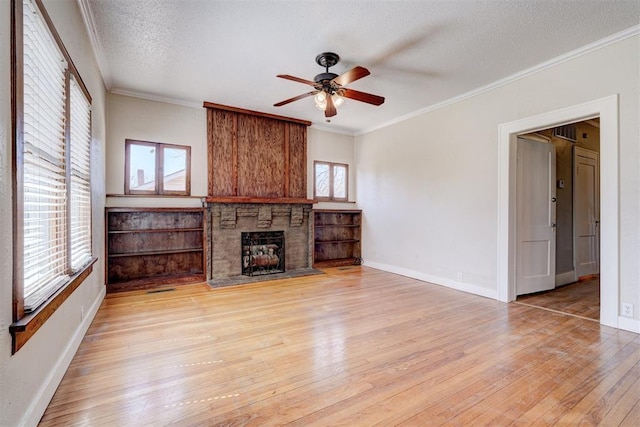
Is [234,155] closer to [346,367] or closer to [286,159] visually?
[286,159]

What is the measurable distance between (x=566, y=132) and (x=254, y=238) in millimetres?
5447

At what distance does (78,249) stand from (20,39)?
182 cm

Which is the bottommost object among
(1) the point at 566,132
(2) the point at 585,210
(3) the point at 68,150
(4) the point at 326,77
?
(2) the point at 585,210

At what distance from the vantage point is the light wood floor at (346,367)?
5.63 ft

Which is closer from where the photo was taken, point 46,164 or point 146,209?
point 46,164

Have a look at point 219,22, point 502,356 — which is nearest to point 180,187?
point 219,22

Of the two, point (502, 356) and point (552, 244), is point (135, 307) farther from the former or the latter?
point (552, 244)

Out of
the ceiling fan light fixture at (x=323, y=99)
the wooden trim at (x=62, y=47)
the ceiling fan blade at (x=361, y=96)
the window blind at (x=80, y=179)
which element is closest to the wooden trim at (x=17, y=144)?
the wooden trim at (x=62, y=47)

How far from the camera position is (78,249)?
2652 mm

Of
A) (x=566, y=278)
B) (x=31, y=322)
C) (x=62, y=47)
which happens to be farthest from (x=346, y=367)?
(x=566, y=278)

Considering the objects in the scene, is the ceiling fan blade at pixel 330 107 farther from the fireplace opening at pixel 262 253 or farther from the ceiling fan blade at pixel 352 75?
the fireplace opening at pixel 262 253

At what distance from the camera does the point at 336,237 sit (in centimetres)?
668

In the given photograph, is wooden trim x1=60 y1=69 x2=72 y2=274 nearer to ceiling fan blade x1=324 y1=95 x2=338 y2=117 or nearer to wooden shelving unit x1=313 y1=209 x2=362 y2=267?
ceiling fan blade x1=324 y1=95 x2=338 y2=117

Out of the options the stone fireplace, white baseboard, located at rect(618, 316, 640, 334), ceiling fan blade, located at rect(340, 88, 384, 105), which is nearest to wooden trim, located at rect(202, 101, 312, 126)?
the stone fireplace
